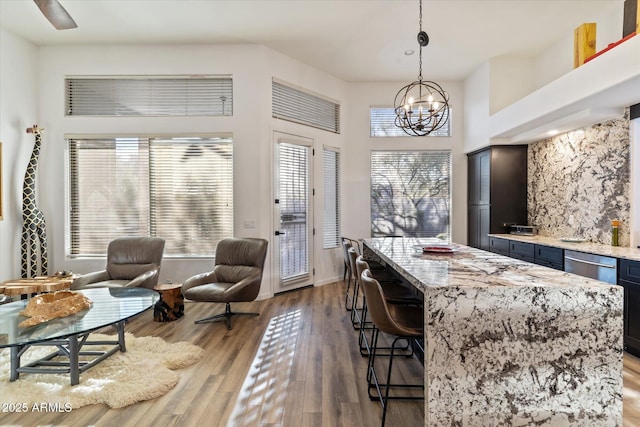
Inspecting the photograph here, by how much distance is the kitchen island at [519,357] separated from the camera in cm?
158

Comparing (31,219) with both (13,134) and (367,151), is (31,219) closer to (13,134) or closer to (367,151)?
(13,134)

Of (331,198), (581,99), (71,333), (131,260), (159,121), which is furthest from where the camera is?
(331,198)

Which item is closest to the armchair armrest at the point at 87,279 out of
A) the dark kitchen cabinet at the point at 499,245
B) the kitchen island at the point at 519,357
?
the kitchen island at the point at 519,357

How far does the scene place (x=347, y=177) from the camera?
233 inches

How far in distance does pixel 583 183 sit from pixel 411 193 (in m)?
2.57

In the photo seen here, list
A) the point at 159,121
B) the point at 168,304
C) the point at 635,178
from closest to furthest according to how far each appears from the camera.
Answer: the point at 635,178 < the point at 168,304 < the point at 159,121

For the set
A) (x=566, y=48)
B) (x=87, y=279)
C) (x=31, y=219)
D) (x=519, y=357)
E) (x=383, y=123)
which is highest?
(x=566, y=48)

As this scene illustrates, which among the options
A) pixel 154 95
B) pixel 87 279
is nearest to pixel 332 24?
pixel 154 95

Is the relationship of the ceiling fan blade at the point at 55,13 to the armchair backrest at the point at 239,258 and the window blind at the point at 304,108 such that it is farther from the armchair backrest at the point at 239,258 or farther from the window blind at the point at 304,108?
the armchair backrest at the point at 239,258

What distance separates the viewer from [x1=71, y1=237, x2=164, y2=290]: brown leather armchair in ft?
13.3

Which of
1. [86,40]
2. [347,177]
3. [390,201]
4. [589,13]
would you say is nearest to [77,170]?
[86,40]

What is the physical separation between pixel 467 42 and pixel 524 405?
4.72 m

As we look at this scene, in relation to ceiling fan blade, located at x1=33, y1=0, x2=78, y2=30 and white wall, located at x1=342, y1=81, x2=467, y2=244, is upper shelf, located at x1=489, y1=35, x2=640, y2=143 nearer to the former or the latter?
white wall, located at x1=342, y1=81, x2=467, y2=244

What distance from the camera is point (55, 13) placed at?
2664 millimetres
